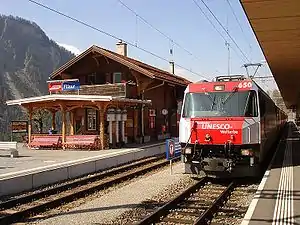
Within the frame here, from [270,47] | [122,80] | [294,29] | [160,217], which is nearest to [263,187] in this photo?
[160,217]

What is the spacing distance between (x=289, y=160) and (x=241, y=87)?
4.78m

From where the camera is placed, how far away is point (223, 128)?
451 inches

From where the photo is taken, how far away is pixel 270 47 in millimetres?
13156

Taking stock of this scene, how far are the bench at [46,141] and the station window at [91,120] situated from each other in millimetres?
4412

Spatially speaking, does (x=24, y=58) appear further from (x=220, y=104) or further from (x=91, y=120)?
(x=220, y=104)

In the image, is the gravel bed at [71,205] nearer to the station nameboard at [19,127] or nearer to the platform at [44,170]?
the platform at [44,170]

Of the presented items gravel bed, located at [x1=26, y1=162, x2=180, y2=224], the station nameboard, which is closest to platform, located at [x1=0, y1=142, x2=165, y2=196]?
gravel bed, located at [x1=26, y1=162, x2=180, y2=224]

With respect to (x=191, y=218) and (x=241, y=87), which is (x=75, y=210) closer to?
(x=191, y=218)

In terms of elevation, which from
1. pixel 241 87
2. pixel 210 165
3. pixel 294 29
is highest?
pixel 294 29

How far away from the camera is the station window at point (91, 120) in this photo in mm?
26703

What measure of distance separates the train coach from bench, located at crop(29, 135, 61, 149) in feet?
38.3

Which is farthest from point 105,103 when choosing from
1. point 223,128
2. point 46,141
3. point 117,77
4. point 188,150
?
point 223,128

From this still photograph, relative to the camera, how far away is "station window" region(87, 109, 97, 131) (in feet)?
87.6

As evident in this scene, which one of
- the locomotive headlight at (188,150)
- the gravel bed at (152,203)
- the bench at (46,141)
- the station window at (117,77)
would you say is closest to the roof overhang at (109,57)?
the station window at (117,77)
